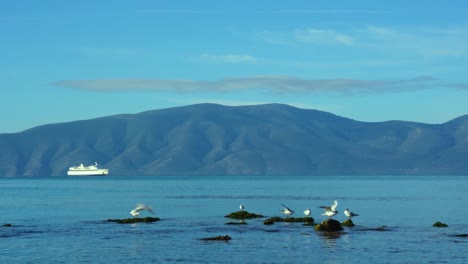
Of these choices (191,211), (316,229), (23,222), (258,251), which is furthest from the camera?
(191,211)

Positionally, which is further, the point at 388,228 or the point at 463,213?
the point at 463,213

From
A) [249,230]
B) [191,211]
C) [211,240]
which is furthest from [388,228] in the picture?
[191,211]

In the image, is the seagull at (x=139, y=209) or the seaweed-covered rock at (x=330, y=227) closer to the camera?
the seaweed-covered rock at (x=330, y=227)

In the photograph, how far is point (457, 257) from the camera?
133ft

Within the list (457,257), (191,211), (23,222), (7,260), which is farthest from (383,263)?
(191,211)

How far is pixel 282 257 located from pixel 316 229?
14.4 metres

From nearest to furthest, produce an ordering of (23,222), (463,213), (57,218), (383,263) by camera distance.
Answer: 1. (383,263)
2. (23,222)
3. (57,218)
4. (463,213)

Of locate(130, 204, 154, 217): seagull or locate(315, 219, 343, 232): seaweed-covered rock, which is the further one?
locate(130, 204, 154, 217): seagull

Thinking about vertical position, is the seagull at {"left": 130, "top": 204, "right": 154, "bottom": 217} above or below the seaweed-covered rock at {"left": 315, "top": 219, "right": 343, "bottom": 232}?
above

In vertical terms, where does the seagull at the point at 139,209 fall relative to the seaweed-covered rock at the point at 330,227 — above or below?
above

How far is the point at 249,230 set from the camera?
55.6 meters

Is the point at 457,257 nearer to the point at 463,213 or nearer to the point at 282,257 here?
the point at 282,257

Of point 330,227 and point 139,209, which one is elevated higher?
point 139,209

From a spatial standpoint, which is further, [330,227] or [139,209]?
[139,209]
